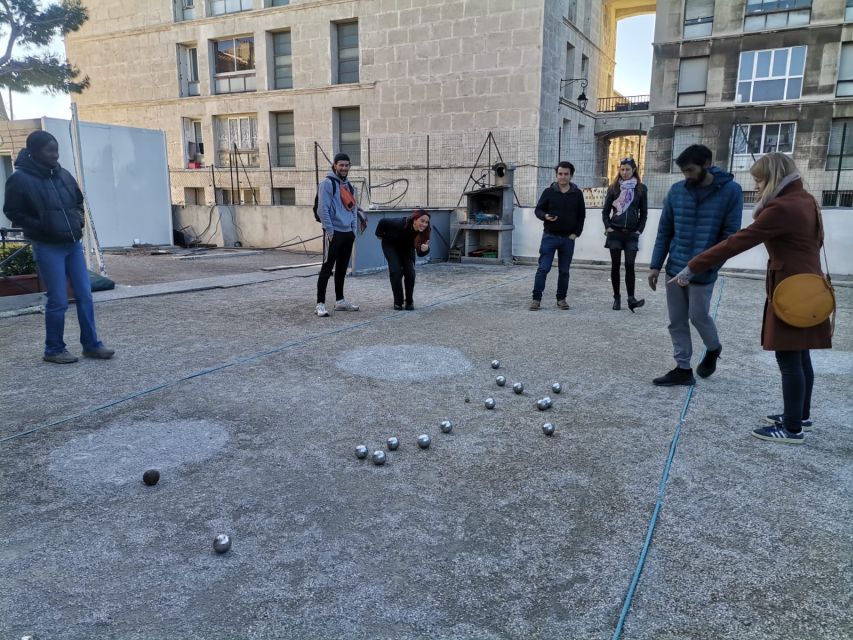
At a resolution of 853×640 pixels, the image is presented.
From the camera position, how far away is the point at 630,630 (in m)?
2.12

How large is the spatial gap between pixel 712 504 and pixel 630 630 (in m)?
1.12

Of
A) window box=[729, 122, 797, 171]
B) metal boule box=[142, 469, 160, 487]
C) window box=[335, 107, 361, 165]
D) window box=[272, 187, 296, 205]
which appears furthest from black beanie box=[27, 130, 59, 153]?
window box=[729, 122, 797, 171]

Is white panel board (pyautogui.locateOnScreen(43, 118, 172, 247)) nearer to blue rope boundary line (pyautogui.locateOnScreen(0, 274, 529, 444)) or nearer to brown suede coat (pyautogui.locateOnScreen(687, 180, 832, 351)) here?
blue rope boundary line (pyautogui.locateOnScreen(0, 274, 529, 444))

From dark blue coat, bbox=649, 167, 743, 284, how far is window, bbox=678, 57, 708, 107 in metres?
24.5

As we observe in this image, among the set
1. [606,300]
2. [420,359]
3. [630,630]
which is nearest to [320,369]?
[420,359]

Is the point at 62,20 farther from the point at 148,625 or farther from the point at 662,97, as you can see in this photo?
the point at 148,625

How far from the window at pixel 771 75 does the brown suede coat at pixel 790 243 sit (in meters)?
25.4

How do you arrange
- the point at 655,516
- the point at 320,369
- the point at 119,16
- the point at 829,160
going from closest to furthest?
the point at 655,516 → the point at 320,369 → the point at 829,160 → the point at 119,16

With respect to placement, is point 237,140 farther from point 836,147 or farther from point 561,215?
point 836,147

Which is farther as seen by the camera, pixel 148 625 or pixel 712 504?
pixel 712 504

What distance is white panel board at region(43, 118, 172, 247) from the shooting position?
53.0ft

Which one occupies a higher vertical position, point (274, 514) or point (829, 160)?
point (829, 160)

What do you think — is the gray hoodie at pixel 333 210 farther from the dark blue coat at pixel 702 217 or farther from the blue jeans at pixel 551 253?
the dark blue coat at pixel 702 217

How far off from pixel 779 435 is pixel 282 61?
24452 millimetres
